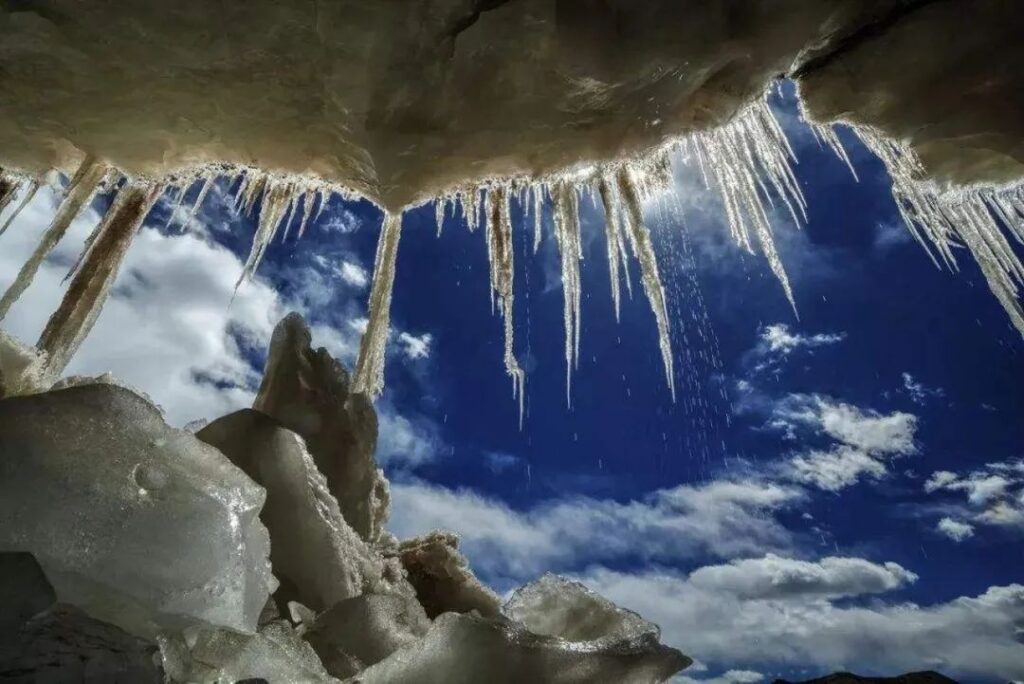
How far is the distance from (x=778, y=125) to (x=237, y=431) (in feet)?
13.1

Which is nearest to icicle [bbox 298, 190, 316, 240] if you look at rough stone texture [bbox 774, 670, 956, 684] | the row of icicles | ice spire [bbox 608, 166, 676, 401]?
the row of icicles

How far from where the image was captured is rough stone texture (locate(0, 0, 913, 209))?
128 inches

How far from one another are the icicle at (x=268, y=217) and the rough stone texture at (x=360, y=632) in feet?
12.2

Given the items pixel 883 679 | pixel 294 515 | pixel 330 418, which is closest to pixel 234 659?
pixel 294 515

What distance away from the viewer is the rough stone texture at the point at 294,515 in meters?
3.28

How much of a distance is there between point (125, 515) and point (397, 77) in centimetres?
247

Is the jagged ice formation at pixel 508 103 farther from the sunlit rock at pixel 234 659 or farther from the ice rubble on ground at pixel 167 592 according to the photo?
the sunlit rock at pixel 234 659

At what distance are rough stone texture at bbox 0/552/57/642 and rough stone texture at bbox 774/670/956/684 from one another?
2290 millimetres

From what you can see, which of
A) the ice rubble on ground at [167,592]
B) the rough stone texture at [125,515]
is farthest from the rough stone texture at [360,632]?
the rough stone texture at [125,515]

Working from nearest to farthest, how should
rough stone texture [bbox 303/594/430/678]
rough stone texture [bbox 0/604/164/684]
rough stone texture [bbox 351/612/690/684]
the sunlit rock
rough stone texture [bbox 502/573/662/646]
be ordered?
rough stone texture [bbox 0/604/164/684] → the sunlit rock → rough stone texture [bbox 351/612/690/684] → rough stone texture [bbox 303/594/430/678] → rough stone texture [bbox 502/573/662/646]

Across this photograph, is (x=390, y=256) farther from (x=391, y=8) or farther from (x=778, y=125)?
(x=778, y=125)

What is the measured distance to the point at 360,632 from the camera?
2824mm

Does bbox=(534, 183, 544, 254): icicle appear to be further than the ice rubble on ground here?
Yes

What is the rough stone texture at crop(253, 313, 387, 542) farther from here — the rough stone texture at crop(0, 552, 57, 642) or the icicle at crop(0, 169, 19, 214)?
the rough stone texture at crop(0, 552, 57, 642)
